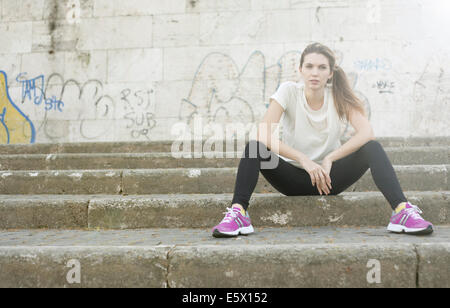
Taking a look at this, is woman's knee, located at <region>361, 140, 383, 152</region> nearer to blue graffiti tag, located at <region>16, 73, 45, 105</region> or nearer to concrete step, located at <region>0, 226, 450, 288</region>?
concrete step, located at <region>0, 226, 450, 288</region>

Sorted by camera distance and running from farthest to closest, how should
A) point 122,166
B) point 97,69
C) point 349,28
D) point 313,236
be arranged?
point 97,69, point 349,28, point 122,166, point 313,236

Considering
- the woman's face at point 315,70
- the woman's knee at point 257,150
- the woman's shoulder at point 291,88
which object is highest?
the woman's face at point 315,70

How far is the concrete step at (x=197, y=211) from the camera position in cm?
243

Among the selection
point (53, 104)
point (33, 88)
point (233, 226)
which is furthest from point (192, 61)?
point (233, 226)

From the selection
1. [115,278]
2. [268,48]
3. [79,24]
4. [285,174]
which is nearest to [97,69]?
[79,24]

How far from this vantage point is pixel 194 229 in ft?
8.04

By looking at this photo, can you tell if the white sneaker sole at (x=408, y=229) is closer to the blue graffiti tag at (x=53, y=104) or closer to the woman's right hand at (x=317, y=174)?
the woman's right hand at (x=317, y=174)

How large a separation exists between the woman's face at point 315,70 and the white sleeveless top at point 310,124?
127 mm

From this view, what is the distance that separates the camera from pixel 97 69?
6.39 m

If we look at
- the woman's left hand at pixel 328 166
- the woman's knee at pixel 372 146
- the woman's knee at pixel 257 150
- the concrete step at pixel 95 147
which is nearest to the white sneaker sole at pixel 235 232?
the woman's knee at pixel 257 150
